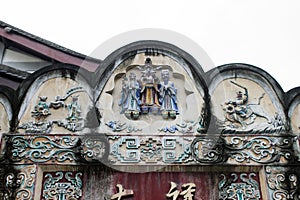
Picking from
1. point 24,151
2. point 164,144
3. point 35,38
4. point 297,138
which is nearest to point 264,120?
point 297,138

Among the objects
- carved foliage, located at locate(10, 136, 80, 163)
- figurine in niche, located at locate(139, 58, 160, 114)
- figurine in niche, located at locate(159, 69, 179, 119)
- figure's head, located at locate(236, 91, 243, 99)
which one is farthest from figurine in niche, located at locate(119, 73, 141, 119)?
figure's head, located at locate(236, 91, 243, 99)

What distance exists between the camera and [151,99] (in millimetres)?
8234

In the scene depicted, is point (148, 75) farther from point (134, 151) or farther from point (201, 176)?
point (201, 176)

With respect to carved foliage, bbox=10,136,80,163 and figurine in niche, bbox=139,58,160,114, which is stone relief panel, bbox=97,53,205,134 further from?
carved foliage, bbox=10,136,80,163

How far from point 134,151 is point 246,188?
200 centimetres

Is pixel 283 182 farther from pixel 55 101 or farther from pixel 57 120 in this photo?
pixel 55 101

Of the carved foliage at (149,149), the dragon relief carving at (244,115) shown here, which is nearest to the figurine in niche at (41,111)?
the carved foliage at (149,149)

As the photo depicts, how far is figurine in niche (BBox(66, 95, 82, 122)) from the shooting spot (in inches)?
311

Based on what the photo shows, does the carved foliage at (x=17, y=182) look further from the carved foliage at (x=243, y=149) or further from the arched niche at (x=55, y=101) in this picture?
the carved foliage at (x=243, y=149)

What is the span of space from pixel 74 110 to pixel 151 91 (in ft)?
4.95

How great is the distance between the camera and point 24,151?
7.51 m

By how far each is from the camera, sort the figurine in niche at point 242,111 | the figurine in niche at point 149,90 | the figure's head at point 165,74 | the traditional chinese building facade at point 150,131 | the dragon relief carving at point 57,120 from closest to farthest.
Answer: the traditional chinese building facade at point 150,131 < the dragon relief carving at point 57,120 < the figurine in niche at point 242,111 < the figurine in niche at point 149,90 < the figure's head at point 165,74

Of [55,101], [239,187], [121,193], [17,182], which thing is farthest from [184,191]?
[55,101]

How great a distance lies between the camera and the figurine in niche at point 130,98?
8039mm
